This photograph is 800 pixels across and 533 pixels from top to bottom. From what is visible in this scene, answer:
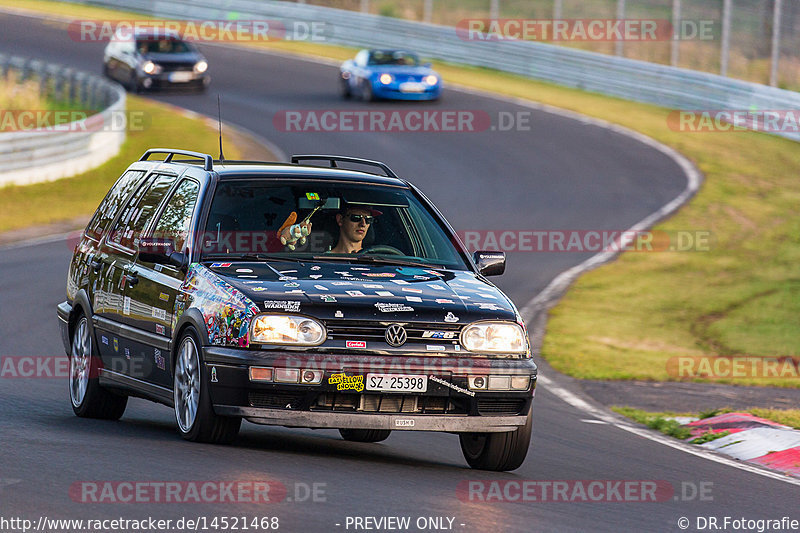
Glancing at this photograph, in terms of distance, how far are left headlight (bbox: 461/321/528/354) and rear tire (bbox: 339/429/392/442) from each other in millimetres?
1620

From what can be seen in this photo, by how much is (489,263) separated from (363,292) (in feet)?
4.77

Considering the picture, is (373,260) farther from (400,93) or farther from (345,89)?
(345,89)

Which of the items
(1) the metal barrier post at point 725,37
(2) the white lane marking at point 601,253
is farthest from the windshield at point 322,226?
(1) the metal barrier post at point 725,37

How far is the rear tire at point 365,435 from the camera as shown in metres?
9.21

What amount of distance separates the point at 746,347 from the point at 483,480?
365 inches

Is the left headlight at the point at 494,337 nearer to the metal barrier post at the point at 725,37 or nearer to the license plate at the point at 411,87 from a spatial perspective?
the license plate at the point at 411,87

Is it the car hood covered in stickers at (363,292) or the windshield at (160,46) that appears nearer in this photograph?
the car hood covered in stickers at (363,292)

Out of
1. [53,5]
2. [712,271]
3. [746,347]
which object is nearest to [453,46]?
[53,5]

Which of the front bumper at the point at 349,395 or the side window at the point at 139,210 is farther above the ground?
the side window at the point at 139,210

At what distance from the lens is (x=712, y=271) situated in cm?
2109

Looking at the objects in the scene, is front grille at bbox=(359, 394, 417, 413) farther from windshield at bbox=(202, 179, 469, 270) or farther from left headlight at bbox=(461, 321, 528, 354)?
windshield at bbox=(202, 179, 469, 270)

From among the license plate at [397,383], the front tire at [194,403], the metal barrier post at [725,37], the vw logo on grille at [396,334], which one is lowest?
the metal barrier post at [725,37]

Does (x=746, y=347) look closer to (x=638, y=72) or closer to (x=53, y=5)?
(x=638, y=72)

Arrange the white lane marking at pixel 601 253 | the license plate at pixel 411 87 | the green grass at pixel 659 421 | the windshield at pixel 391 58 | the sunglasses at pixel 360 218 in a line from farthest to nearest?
the windshield at pixel 391 58, the license plate at pixel 411 87, the green grass at pixel 659 421, the white lane marking at pixel 601 253, the sunglasses at pixel 360 218
